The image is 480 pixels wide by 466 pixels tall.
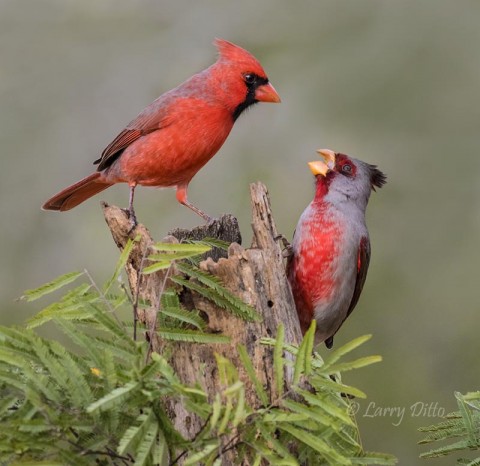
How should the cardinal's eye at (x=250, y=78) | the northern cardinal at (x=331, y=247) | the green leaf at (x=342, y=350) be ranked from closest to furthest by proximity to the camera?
the green leaf at (x=342, y=350) < the northern cardinal at (x=331, y=247) < the cardinal's eye at (x=250, y=78)

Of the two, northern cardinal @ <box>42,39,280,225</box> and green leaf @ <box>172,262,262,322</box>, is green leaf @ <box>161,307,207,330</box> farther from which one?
northern cardinal @ <box>42,39,280,225</box>

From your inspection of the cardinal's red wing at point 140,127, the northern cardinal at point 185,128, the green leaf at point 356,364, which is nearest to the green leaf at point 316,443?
the green leaf at point 356,364

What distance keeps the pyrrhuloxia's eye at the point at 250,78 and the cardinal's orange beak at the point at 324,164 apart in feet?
1.57

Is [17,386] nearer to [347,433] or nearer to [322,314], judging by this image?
[347,433]

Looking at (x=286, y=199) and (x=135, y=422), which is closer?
(x=135, y=422)

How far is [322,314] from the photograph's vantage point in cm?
345

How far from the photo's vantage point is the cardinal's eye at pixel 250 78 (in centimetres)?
390

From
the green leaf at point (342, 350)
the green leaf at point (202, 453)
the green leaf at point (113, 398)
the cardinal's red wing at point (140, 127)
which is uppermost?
the cardinal's red wing at point (140, 127)

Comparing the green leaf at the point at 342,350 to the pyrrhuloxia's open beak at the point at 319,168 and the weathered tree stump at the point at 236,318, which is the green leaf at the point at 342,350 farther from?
the pyrrhuloxia's open beak at the point at 319,168

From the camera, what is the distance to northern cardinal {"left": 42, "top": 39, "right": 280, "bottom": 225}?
3.79 m

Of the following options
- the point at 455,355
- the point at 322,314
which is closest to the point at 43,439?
the point at 322,314

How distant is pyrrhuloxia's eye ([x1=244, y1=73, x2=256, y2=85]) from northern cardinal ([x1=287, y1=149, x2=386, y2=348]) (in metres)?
0.50

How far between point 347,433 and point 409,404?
7.27 ft

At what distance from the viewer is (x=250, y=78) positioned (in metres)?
3.92
